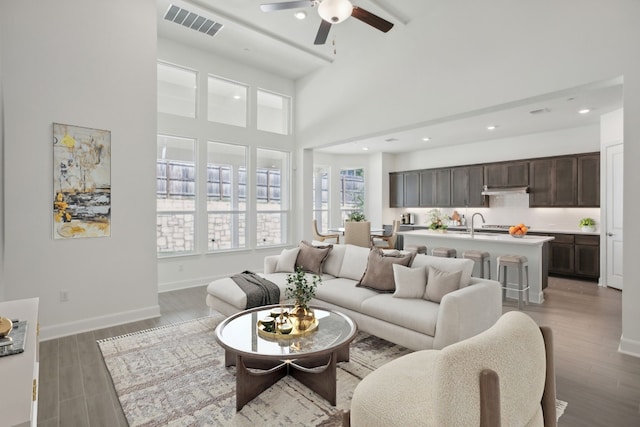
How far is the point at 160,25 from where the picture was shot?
5.19 meters

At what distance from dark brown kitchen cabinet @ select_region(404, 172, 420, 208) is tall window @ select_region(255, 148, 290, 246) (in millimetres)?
4009

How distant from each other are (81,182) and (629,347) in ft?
19.5

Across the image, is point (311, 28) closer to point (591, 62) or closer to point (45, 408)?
point (591, 62)

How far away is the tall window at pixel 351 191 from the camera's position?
396 inches

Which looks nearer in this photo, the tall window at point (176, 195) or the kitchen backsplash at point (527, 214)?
the tall window at point (176, 195)

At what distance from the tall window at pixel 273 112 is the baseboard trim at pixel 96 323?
13.6 feet

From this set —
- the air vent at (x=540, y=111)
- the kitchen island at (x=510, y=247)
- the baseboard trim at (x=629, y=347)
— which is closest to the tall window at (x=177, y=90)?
the kitchen island at (x=510, y=247)

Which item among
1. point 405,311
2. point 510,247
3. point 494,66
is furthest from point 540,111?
point 405,311

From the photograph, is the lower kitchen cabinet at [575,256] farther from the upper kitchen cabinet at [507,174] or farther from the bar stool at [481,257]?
the bar stool at [481,257]

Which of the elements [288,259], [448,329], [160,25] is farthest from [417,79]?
[160,25]

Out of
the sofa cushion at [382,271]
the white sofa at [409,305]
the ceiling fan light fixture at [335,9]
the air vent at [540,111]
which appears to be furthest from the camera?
the air vent at [540,111]

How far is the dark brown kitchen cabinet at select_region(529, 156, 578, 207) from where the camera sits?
6.83 metres

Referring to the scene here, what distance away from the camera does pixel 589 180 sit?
21.7 ft

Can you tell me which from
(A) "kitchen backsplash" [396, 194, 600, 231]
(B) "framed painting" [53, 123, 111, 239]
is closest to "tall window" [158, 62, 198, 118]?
(B) "framed painting" [53, 123, 111, 239]
